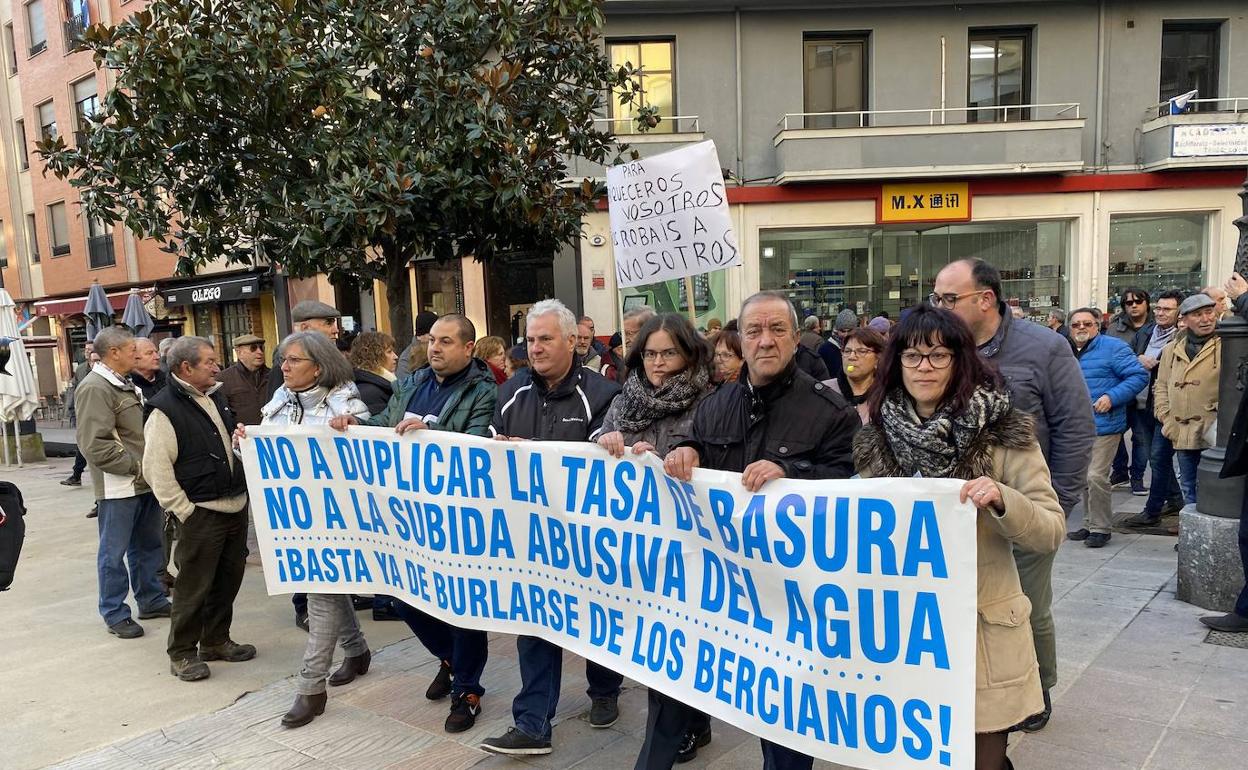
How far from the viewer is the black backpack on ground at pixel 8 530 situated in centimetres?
314

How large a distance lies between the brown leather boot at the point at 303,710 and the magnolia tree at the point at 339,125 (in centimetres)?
340

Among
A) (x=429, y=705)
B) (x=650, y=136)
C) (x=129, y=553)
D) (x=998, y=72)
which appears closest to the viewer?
(x=429, y=705)

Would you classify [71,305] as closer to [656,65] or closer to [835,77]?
[656,65]

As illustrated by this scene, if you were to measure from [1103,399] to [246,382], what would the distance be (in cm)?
679

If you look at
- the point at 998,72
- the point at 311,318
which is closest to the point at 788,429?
the point at 311,318

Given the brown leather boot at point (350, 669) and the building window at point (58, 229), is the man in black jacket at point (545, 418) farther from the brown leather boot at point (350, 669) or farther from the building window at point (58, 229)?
the building window at point (58, 229)

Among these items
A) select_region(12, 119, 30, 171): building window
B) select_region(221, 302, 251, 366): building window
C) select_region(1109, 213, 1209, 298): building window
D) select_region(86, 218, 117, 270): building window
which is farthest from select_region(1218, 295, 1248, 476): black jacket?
select_region(12, 119, 30, 171): building window

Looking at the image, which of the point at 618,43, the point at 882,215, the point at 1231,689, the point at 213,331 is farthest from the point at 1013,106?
the point at 213,331

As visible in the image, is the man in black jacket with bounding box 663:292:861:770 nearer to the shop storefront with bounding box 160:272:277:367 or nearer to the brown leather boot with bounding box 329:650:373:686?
the brown leather boot with bounding box 329:650:373:686

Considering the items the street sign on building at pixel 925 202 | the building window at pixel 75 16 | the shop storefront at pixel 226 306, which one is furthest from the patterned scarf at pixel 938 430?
the building window at pixel 75 16

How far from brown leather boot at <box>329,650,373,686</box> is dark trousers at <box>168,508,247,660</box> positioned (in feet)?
2.95

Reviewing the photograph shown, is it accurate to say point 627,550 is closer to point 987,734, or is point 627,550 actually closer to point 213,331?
point 987,734

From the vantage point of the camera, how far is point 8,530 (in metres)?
3.16

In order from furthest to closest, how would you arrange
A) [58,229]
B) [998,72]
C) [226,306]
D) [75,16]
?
1. [58,229]
2. [75,16]
3. [226,306]
4. [998,72]
